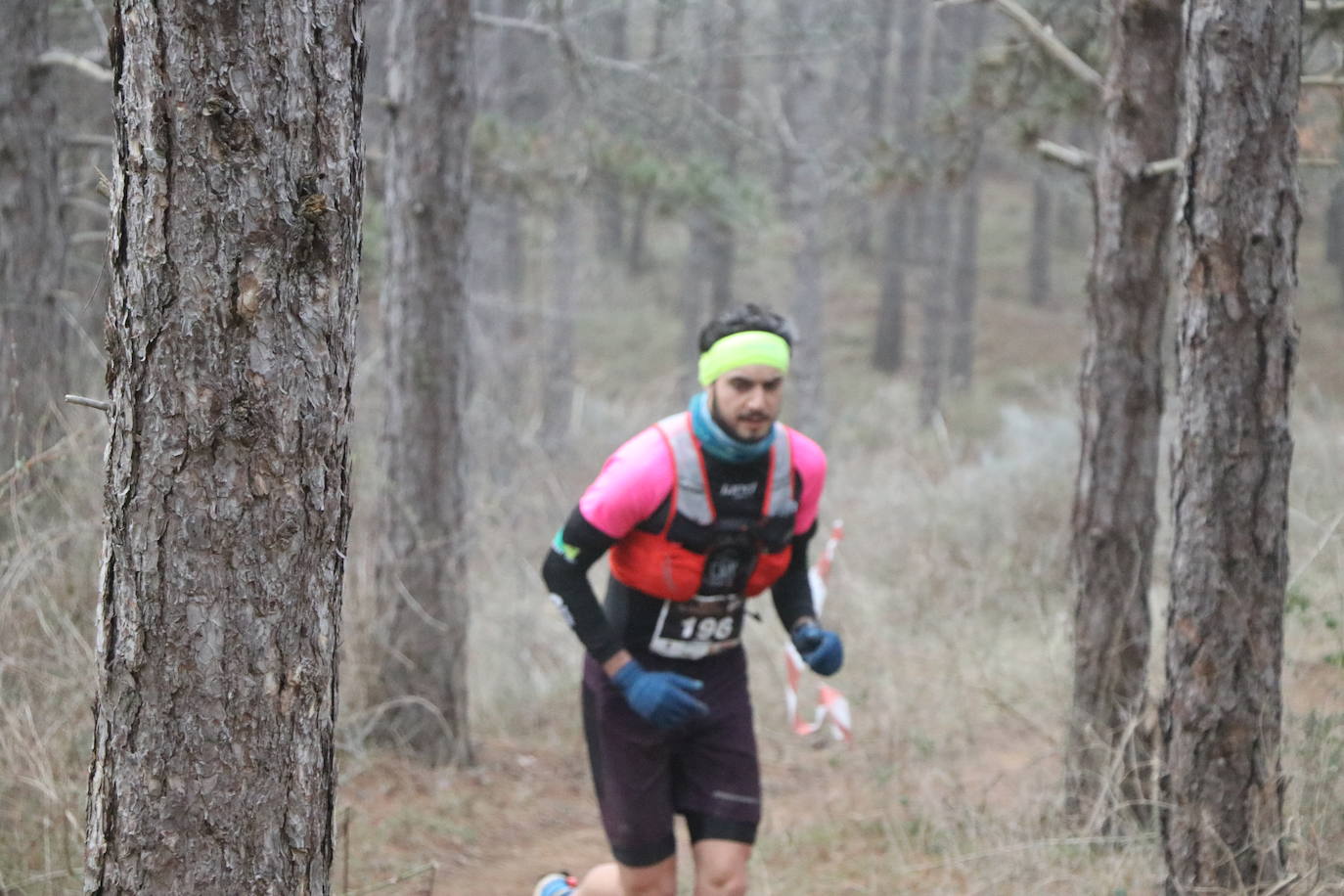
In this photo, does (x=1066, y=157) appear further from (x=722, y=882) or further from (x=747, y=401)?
(x=722, y=882)

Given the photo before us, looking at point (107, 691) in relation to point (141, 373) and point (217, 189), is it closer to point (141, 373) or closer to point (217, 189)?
point (141, 373)

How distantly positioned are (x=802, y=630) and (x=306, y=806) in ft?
7.42

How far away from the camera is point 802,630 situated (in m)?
4.22

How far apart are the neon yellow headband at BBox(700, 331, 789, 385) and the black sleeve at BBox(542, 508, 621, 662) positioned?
1.90 ft

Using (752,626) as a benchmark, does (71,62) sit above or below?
above

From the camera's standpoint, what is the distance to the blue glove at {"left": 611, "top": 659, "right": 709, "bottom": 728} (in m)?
3.78

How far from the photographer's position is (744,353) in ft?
13.3

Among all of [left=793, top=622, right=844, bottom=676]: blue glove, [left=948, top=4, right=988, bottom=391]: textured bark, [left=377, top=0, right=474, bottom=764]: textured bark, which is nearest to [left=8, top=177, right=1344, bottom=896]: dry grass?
[left=377, top=0, right=474, bottom=764]: textured bark

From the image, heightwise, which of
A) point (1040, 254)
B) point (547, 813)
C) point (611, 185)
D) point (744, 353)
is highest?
point (1040, 254)

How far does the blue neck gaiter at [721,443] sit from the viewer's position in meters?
3.95

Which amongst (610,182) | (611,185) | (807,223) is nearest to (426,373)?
(610,182)

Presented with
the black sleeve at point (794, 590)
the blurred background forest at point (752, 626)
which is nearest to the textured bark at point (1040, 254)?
the blurred background forest at point (752, 626)

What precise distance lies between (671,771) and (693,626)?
45 cm

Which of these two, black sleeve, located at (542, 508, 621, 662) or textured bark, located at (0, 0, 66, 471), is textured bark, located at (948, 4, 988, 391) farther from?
black sleeve, located at (542, 508, 621, 662)
